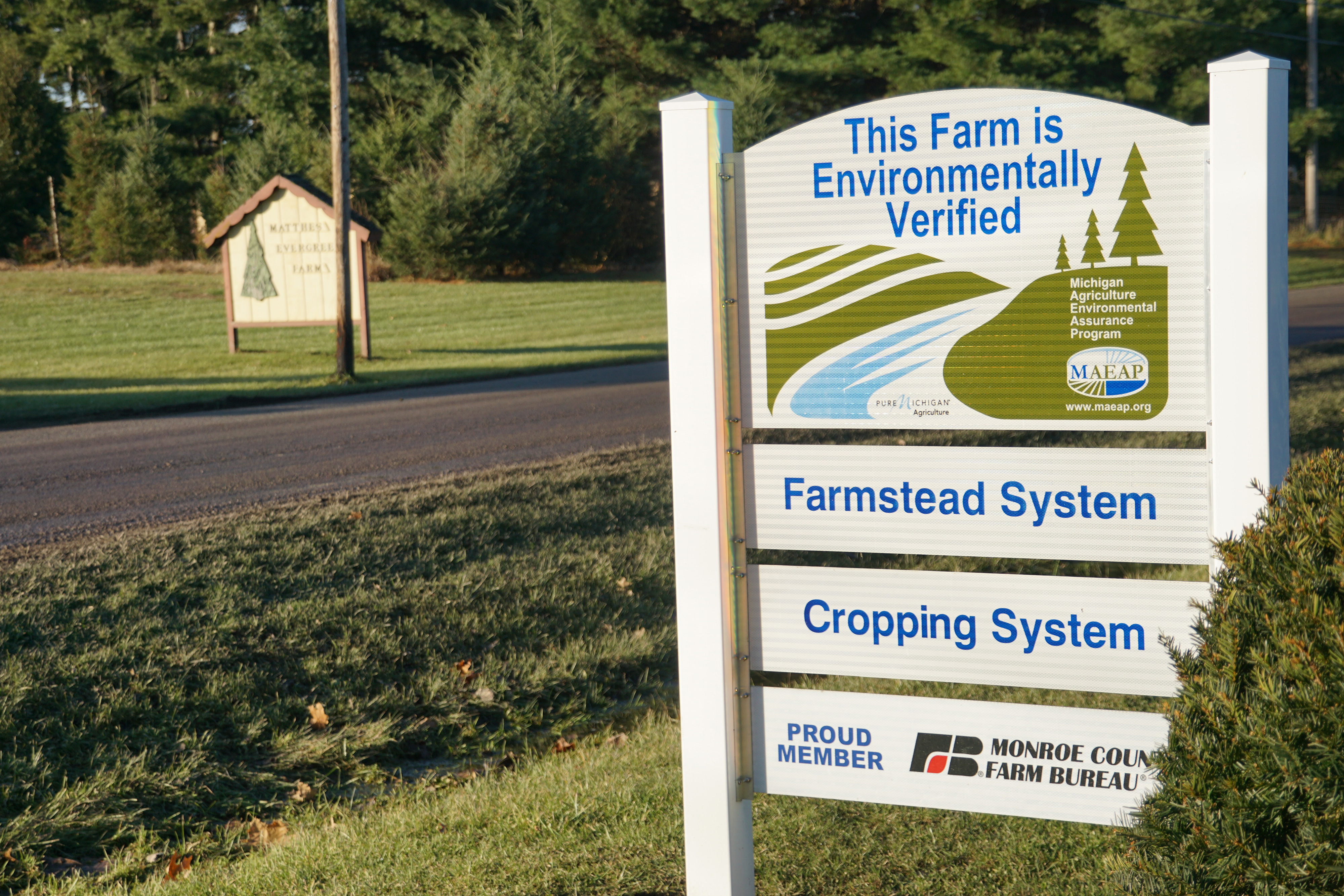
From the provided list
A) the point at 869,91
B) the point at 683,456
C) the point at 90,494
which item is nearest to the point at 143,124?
the point at 869,91

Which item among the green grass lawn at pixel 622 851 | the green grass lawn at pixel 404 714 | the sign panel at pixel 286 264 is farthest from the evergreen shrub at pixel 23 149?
the green grass lawn at pixel 622 851

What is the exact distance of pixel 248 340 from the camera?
2409cm

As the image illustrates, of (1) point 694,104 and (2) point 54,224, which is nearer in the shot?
(1) point 694,104

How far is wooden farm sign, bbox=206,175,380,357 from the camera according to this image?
66.8ft

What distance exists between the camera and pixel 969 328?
9.60 ft

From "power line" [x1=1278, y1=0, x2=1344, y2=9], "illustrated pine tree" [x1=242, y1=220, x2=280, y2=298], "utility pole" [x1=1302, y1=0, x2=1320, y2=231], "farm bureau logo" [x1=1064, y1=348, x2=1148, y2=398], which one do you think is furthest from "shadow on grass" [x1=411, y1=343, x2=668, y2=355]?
"power line" [x1=1278, y1=0, x2=1344, y2=9]

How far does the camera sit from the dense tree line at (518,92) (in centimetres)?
3806

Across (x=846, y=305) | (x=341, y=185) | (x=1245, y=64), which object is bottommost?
(x=846, y=305)

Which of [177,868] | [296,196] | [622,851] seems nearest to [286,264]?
[296,196]

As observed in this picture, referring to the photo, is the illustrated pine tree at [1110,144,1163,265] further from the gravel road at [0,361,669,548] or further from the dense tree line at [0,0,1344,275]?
the dense tree line at [0,0,1344,275]

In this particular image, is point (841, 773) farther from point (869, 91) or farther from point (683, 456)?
point (869, 91)

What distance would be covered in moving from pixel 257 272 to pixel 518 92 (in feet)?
72.2

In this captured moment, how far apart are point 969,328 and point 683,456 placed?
773mm

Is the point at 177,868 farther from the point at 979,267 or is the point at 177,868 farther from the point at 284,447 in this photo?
the point at 284,447
